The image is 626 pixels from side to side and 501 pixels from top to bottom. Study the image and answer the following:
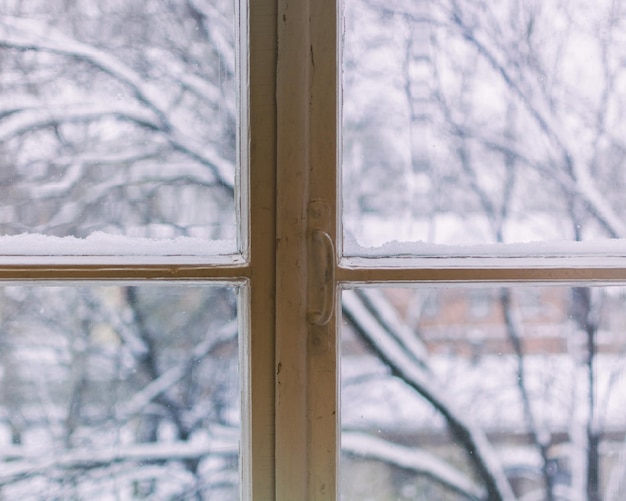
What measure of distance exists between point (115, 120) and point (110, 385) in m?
0.37

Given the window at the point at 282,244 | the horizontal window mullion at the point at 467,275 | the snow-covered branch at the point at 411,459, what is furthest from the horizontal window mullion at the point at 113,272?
the snow-covered branch at the point at 411,459

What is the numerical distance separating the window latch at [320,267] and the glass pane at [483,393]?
0.14ft

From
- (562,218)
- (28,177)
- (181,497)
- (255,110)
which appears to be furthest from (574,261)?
(28,177)

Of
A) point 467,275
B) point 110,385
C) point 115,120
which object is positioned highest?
point 115,120

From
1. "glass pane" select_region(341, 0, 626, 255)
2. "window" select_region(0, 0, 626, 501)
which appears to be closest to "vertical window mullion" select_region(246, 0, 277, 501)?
"window" select_region(0, 0, 626, 501)

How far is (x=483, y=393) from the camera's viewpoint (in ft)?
2.43

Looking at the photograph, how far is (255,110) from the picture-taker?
0.69 meters

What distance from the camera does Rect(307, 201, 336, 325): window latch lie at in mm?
687

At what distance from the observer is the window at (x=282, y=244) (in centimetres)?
69

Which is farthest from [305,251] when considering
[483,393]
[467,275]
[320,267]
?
[483,393]

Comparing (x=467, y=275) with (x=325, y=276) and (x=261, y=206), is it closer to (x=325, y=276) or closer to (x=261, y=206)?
(x=325, y=276)

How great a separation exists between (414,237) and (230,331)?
29 cm

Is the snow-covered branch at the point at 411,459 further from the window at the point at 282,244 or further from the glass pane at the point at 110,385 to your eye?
the glass pane at the point at 110,385

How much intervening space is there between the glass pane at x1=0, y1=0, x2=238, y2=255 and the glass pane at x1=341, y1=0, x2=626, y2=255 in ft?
0.62
